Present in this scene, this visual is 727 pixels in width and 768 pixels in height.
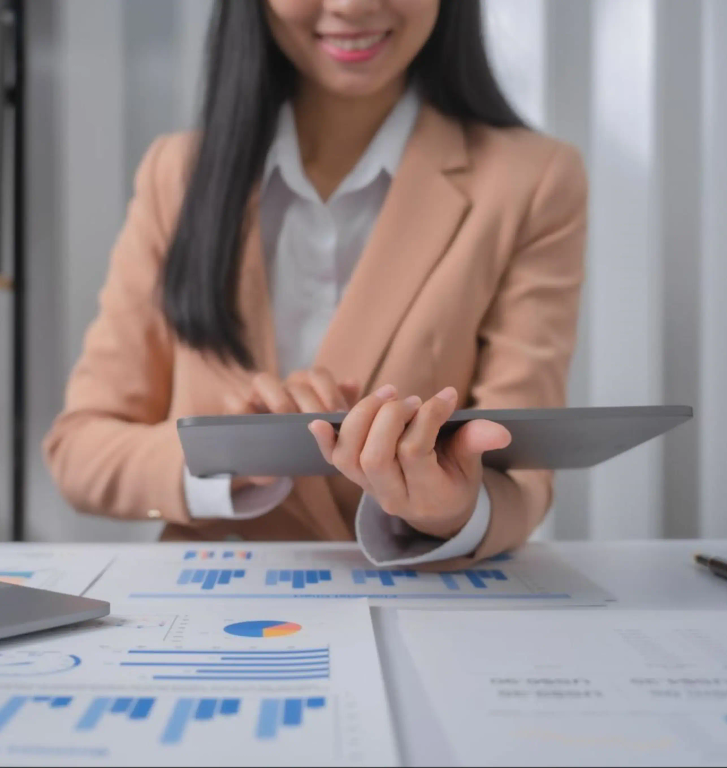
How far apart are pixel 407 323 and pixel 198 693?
67 cm

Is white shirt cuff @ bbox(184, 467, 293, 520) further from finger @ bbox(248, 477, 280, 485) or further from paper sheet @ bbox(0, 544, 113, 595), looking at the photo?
paper sheet @ bbox(0, 544, 113, 595)

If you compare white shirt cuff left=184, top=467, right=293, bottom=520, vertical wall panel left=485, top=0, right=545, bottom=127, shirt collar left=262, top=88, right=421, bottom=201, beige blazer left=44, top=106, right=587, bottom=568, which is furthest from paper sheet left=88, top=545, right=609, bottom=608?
vertical wall panel left=485, top=0, right=545, bottom=127

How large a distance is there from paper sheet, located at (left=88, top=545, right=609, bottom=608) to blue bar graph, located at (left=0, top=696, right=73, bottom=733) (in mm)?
189

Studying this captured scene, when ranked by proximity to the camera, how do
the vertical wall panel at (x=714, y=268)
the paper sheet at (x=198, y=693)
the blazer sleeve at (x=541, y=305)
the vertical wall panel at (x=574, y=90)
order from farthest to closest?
the vertical wall panel at (x=574, y=90) → the vertical wall panel at (x=714, y=268) → the blazer sleeve at (x=541, y=305) → the paper sheet at (x=198, y=693)

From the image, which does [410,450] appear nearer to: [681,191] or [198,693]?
[198,693]

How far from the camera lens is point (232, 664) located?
367mm

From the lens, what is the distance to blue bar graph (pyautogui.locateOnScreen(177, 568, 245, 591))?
56 centimetres

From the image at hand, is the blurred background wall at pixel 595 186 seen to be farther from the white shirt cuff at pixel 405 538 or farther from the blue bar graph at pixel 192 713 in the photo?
the blue bar graph at pixel 192 713

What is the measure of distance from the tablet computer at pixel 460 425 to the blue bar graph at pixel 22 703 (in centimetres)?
19

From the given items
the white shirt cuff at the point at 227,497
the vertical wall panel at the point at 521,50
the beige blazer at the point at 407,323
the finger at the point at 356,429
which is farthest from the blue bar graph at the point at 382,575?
the vertical wall panel at the point at 521,50

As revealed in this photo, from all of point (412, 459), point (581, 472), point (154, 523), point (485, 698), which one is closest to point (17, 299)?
point (154, 523)

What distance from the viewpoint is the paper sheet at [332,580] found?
20.4 inches

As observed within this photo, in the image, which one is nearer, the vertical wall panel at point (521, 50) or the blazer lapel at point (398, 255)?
the blazer lapel at point (398, 255)

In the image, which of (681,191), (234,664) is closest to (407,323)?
(681,191)
